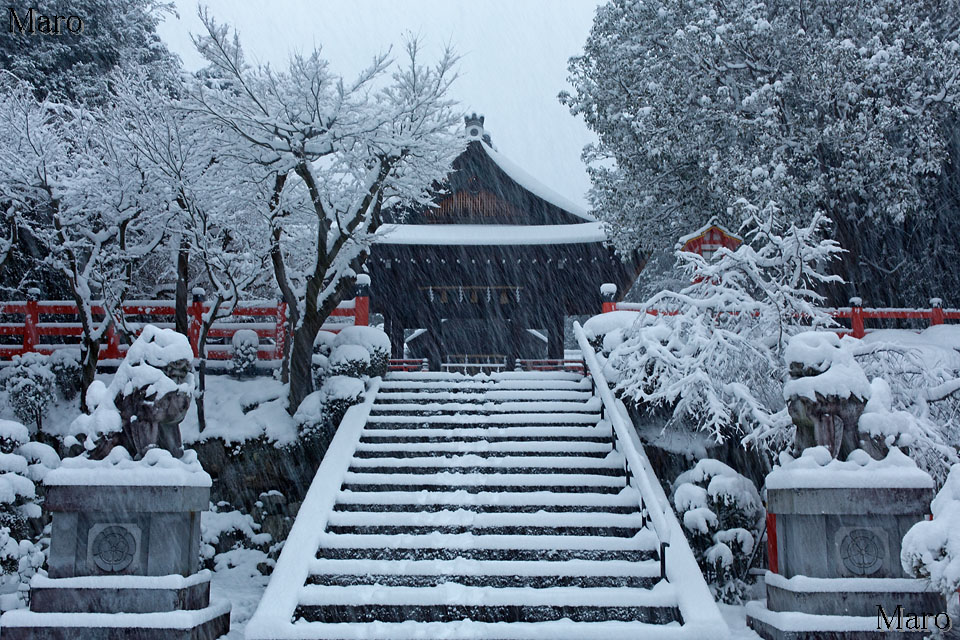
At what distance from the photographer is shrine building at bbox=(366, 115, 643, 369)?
14.7m

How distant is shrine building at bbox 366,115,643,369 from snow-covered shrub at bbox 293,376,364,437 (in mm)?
6271

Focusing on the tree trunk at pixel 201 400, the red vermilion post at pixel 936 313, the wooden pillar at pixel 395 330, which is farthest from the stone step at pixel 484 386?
the wooden pillar at pixel 395 330

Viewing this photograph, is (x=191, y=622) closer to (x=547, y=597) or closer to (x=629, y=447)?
(x=547, y=597)

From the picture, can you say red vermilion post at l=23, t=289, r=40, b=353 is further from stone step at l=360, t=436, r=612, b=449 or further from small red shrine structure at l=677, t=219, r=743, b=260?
small red shrine structure at l=677, t=219, r=743, b=260

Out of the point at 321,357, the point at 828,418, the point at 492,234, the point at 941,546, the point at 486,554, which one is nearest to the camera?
the point at 941,546

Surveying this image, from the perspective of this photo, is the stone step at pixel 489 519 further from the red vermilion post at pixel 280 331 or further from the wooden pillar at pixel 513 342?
the wooden pillar at pixel 513 342

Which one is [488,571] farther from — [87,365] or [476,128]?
[476,128]

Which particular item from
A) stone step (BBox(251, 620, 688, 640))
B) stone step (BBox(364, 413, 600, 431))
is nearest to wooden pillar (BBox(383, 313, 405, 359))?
stone step (BBox(364, 413, 600, 431))

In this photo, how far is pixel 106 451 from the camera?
18.2 ft

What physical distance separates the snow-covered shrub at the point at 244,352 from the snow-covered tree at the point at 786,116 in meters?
7.46

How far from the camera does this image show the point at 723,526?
6309 mm

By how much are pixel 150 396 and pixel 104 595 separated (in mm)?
1475

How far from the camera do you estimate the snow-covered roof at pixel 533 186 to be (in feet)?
53.0

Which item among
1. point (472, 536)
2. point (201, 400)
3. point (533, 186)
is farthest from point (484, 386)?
point (533, 186)
